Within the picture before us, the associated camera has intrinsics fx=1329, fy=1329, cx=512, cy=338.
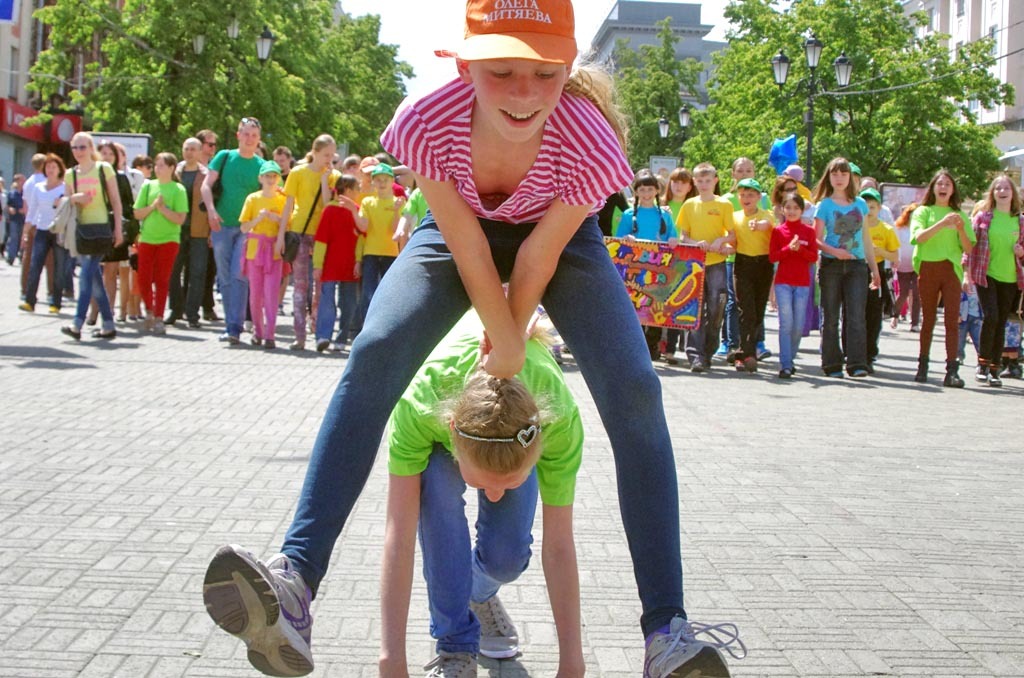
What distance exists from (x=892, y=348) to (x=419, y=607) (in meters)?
14.2

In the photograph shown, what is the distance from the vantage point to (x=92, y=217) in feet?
45.5

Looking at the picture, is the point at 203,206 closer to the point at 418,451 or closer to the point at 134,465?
the point at 134,465

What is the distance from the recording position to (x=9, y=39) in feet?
163

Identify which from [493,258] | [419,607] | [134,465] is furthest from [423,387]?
[134,465]

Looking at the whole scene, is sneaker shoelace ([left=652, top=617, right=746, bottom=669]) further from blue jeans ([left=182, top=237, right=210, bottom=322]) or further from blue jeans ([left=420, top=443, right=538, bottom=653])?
blue jeans ([left=182, top=237, right=210, bottom=322])

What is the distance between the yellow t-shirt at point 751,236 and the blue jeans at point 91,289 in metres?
6.66

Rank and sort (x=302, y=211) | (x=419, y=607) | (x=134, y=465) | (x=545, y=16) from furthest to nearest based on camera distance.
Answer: (x=302, y=211)
(x=134, y=465)
(x=419, y=607)
(x=545, y=16)

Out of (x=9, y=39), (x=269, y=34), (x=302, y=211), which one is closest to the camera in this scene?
(x=302, y=211)

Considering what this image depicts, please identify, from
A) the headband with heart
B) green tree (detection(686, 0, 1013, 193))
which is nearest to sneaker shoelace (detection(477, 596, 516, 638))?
the headband with heart

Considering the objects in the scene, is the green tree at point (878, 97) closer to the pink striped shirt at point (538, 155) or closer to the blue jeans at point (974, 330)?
the blue jeans at point (974, 330)

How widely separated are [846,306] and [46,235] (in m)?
9.90

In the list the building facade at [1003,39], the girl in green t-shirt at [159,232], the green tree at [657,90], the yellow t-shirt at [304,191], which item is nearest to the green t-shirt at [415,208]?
the yellow t-shirt at [304,191]

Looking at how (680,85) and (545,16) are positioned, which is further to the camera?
(680,85)

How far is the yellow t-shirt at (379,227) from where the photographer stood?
14.1 m
